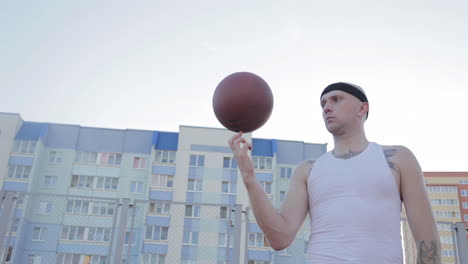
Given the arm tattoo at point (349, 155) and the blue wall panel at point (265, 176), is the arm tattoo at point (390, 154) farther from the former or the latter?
the blue wall panel at point (265, 176)

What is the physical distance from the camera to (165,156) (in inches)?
1508

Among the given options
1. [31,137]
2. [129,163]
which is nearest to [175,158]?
[129,163]

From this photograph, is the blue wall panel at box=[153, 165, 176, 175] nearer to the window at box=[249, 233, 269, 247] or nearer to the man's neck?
the window at box=[249, 233, 269, 247]

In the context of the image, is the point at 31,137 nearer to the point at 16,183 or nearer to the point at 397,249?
the point at 16,183

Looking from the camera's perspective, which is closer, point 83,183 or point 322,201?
point 322,201

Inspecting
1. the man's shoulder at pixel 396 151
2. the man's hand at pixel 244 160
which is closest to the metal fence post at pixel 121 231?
the man's hand at pixel 244 160

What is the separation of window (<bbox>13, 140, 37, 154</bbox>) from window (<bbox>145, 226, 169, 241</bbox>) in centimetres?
1276

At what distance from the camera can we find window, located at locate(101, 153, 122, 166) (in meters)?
37.9

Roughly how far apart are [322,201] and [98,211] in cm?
3545

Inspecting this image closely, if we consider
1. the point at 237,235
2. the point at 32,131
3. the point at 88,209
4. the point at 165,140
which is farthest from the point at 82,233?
the point at 237,235

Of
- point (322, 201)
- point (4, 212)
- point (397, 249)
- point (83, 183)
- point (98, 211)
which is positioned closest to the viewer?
point (397, 249)

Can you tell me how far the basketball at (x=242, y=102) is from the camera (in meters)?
2.82

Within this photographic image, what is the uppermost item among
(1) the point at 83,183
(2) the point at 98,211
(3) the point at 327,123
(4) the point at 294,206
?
(1) the point at 83,183

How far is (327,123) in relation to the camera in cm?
234
